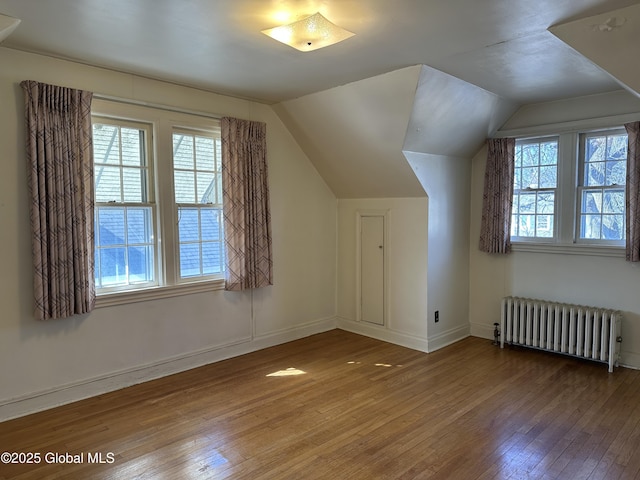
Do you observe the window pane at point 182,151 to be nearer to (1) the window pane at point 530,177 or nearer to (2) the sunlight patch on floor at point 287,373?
(2) the sunlight patch on floor at point 287,373

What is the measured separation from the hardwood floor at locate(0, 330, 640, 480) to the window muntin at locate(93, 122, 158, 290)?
957 millimetres

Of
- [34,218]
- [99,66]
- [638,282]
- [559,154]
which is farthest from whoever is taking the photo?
[559,154]

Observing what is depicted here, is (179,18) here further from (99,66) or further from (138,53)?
(99,66)

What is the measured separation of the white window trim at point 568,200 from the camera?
4.05m

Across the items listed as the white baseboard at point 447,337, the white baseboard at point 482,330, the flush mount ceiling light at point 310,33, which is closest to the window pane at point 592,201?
the white baseboard at point 482,330

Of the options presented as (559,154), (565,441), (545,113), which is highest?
(545,113)

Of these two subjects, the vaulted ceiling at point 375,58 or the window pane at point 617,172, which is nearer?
the vaulted ceiling at point 375,58

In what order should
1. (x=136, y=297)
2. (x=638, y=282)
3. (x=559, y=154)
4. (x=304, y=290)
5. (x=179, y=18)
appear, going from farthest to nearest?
1. (x=304, y=290)
2. (x=559, y=154)
3. (x=638, y=282)
4. (x=136, y=297)
5. (x=179, y=18)

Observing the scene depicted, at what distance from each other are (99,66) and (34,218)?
1.26 metres

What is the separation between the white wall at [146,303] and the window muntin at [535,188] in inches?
81.4

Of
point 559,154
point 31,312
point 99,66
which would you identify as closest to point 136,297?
point 31,312

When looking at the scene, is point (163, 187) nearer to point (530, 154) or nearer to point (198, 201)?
point (198, 201)

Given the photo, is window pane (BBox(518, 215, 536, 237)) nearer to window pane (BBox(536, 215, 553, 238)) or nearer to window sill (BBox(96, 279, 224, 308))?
window pane (BBox(536, 215, 553, 238))

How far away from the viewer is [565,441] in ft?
9.06
